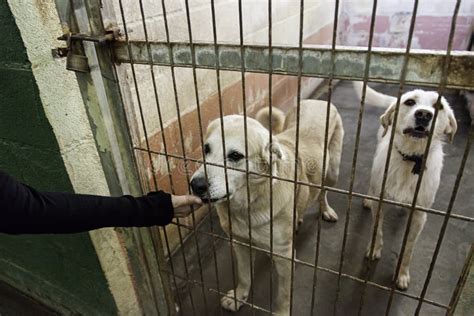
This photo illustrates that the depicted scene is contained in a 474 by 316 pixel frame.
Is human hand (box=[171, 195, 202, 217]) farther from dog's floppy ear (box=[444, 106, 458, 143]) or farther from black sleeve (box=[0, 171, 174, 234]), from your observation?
dog's floppy ear (box=[444, 106, 458, 143])

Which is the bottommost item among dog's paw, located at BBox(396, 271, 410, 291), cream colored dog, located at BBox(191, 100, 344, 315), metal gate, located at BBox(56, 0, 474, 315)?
dog's paw, located at BBox(396, 271, 410, 291)

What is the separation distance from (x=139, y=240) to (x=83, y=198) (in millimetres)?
628

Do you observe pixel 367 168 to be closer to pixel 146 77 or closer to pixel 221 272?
pixel 221 272

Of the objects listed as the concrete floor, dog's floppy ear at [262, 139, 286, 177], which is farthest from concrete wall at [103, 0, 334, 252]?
dog's floppy ear at [262, 139, 286, 177]

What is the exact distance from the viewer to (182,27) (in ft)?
7.43

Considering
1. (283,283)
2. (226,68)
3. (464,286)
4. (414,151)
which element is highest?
(226,68)

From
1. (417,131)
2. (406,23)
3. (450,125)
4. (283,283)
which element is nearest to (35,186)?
(283,283)

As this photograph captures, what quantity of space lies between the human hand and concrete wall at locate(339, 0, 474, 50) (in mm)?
5717

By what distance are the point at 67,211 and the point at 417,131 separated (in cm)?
177

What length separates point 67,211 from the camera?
107 centimetres

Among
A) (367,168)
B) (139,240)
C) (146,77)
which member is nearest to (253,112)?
(367,168)

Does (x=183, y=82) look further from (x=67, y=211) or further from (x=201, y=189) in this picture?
(x=67, y=211)

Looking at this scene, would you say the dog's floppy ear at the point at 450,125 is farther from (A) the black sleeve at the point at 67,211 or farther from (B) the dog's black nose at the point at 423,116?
(A) the black sleeve at the point at 67,211

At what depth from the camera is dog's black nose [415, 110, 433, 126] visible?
1.75 m
